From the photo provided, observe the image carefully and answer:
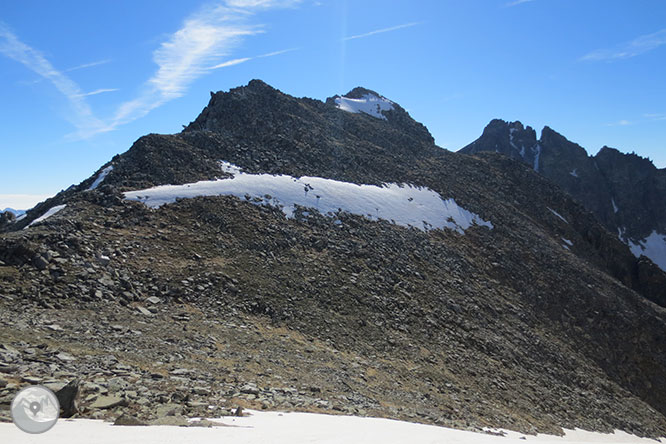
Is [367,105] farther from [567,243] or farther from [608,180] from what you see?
[608,180]

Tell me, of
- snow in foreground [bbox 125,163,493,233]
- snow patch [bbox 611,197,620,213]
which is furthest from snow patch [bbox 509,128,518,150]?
snow in foreground [bbox 125,163,493,233]

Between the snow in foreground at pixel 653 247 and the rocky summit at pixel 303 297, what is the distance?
249 feet

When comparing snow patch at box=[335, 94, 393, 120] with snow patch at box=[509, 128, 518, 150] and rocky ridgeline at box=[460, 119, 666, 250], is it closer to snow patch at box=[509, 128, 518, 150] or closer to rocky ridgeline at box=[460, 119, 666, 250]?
rocky ridgeline at box=[460, 119, 666, 250]

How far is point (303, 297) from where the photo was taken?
23656 mm

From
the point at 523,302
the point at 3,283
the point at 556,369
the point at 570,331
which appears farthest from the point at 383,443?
the point at 570,331

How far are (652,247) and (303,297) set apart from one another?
125906 millimetres

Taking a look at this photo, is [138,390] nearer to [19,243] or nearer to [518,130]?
[19,243]

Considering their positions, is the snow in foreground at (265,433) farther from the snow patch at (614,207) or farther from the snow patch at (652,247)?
the snow patch at (614,207)

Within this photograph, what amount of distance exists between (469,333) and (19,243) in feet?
83.4

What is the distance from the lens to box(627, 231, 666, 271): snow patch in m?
108

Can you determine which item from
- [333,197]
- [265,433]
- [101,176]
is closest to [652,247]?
[333,197]

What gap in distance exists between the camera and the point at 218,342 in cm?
1695

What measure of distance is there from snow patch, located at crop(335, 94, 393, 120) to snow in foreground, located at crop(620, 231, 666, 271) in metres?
82.2

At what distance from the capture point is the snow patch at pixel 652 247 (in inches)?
4262
